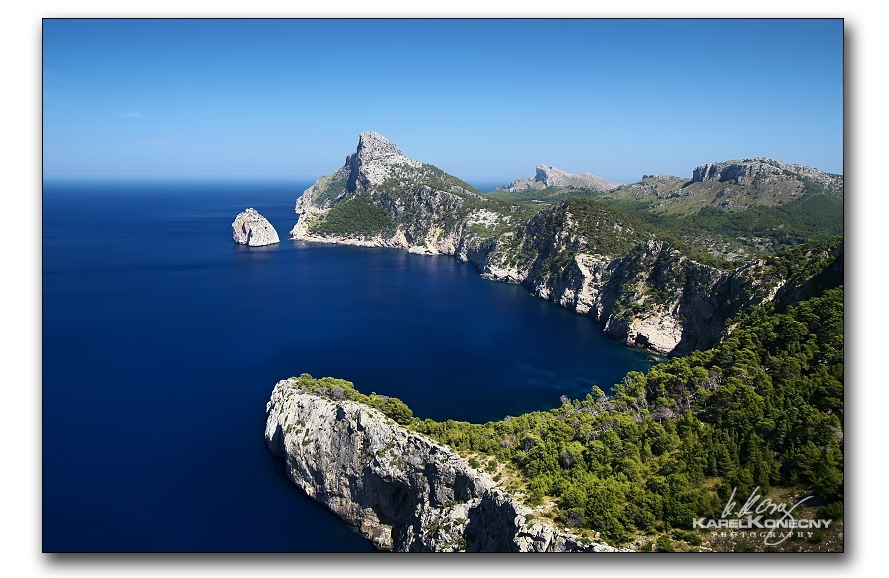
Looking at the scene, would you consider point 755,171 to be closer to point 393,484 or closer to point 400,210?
point 400,210

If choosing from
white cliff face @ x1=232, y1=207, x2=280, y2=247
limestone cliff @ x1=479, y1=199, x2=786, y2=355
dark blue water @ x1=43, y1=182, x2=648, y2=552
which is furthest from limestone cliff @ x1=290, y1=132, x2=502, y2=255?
limestone cliff @ x1=479, y1=199, x2=786, y2=355

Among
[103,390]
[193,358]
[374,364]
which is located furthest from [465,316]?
[103,390]

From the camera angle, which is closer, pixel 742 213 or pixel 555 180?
pixel 742 213

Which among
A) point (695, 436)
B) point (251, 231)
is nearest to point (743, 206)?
point (251, 231)

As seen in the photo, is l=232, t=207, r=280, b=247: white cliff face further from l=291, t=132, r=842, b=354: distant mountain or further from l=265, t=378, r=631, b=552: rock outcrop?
l=265, t=378, r=631, b=552: rock outcrop

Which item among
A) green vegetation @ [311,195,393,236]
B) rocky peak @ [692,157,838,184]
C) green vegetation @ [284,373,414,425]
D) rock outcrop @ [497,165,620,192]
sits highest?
rock outcrop @ [497,165,620,192]
